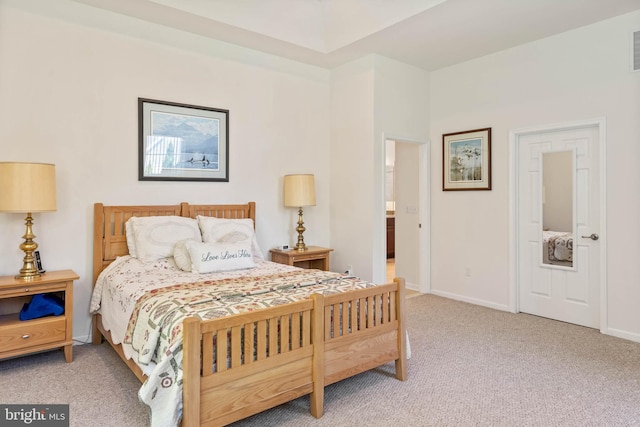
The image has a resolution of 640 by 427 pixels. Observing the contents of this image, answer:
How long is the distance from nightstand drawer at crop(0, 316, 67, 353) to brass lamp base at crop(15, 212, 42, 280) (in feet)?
1.05

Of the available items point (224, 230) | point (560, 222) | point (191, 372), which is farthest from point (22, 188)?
point (560, 222)

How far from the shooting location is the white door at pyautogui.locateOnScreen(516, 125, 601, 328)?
12.6 feet

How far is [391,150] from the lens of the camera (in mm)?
9039

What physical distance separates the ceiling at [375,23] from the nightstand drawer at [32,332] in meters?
2.55

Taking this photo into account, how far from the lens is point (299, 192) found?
4.43 m

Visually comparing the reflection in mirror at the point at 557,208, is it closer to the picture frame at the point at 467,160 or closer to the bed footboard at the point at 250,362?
the picture frame at the point at 467,160

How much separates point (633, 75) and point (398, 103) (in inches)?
86.3

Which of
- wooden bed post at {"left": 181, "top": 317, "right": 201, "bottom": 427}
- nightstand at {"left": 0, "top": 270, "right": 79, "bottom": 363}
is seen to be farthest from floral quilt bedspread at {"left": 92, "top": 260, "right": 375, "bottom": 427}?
nightstand at {"left": 0, "top": 270, "right": 79, "bottom": 363}

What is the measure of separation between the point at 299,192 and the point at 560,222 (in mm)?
2651

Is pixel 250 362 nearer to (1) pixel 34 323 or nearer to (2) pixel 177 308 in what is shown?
(2) pixel 177 308

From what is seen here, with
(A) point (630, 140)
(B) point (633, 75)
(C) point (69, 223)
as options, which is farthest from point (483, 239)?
(C) point (69, 223)

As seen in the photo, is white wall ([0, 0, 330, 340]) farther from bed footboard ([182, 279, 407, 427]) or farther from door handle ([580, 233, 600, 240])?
door handle ([580, 233, 600, 240])

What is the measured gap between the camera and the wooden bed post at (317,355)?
2.30 m

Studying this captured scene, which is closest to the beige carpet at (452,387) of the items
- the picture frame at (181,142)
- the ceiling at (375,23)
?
the picture frame at (181,142)
